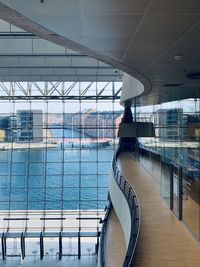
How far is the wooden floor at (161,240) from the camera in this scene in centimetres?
461

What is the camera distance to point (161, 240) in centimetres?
537

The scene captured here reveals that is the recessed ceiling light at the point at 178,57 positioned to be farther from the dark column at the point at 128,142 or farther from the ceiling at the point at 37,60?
the dark column at the point at 128,142

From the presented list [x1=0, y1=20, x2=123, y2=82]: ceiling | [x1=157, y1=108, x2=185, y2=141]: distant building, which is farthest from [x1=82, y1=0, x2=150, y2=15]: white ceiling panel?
[x1=0, y1=20, x2=123, y2=82]: ceiling

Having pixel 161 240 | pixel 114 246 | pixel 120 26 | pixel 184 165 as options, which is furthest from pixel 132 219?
pixel 114 246

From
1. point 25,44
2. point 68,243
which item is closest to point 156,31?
point 25,44

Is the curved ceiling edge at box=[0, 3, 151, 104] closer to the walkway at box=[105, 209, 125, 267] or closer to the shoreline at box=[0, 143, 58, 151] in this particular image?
the walkway at box=[105, 209, 125, 267]

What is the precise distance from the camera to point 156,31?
12.7ft

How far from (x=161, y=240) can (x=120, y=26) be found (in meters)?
3.34

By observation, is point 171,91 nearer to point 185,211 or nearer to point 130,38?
point 185,211

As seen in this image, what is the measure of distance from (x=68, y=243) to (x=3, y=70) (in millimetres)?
9390

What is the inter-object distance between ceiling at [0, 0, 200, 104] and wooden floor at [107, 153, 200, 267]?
2827 mm

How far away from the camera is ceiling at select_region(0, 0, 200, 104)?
3110mm

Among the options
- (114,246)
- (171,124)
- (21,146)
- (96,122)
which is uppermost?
(96,122)

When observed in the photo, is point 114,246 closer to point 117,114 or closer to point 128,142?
point 128,142
